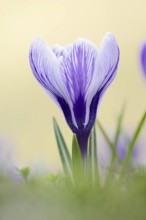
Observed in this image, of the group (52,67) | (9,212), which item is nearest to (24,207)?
(9,212)

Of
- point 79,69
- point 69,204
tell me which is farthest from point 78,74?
point 69,204

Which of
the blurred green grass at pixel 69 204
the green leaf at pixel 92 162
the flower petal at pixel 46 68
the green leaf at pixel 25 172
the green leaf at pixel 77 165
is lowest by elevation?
the green leaf at pixel 92 162

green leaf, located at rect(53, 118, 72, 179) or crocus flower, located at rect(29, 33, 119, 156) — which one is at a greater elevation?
crocus flower, located at rect(29, 33, 119, 156)

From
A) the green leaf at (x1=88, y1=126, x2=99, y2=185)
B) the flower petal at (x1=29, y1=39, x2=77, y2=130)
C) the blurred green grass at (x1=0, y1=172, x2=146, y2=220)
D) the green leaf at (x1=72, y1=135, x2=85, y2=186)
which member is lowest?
the green leaf at (x1=88, y1=126, x2=99, y2=185)

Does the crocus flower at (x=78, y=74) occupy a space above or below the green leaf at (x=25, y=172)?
above

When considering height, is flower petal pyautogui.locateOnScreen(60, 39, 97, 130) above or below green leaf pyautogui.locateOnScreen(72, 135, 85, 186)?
above

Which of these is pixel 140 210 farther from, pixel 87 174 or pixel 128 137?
pixel 128 137

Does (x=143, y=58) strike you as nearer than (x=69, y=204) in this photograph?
No

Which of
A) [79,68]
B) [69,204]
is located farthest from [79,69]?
[69,204]

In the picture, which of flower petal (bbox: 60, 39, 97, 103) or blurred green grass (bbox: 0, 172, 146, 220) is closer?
blurred green grass (bbox: 0, 172, 146, 220)

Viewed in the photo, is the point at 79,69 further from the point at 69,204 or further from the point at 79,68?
the point at 69,204
